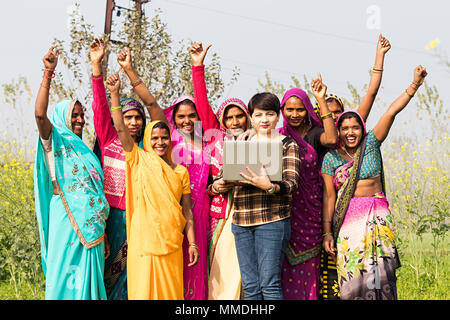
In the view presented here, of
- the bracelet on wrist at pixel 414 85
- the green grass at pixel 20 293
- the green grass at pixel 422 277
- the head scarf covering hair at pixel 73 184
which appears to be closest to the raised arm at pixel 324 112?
the bracelet on wrist at pixel 414 85

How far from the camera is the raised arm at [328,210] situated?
162 inches

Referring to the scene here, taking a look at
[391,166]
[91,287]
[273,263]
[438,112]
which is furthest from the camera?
[391,166]

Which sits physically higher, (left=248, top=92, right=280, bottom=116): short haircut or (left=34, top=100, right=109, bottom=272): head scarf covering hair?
(left=248, top=92, right=280, bottom=116): short haircut

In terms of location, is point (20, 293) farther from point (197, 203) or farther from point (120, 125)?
point (120, 125)

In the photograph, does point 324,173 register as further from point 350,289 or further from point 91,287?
point 91,287

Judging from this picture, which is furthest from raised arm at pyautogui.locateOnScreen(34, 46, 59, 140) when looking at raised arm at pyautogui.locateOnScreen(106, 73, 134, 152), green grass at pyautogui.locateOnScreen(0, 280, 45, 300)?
green grass at pyautogui.locateOnScreen(0, 280, 45, 300)

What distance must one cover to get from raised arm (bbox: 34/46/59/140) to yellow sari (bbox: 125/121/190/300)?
685 mm

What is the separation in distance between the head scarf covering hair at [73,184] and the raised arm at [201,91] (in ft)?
3.23

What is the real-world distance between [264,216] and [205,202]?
72cm

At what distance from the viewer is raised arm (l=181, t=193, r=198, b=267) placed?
3912mm

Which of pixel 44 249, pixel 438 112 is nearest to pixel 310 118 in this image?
pixel 44 249

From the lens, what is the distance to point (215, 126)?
440cm

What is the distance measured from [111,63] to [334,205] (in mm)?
4491

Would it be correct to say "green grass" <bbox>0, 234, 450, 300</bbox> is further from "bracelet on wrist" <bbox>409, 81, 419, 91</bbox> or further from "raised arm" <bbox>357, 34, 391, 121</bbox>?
"bracelet on wrist" <bbox>409, 81, 419, 91</bbox>
